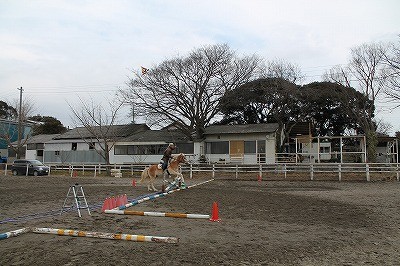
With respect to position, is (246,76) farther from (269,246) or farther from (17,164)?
(269,246)

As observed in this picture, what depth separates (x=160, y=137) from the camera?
37094 millimetres

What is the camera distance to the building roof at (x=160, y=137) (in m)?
36.0

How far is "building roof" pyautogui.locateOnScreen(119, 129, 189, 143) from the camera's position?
36.0 metres

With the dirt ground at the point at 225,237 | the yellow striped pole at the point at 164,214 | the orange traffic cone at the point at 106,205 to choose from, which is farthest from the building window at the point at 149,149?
the yellow striped pole at the point at 164,214

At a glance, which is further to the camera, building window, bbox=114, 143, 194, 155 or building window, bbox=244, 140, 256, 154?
building window, bbox=114, 143, 194, 155

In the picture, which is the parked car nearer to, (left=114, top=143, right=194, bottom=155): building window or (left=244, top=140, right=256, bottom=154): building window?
(left=114, top=143, right=194, bottom=155): building window

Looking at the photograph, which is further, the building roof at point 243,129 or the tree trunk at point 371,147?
the building roof at point 243,129

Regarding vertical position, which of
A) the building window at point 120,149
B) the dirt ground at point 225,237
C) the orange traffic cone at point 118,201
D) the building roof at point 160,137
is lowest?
the dirt ground at point 225,237

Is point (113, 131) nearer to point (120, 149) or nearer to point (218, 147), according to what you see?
point (120, 149)

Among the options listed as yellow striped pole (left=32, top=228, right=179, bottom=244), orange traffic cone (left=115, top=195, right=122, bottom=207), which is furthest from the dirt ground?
orange traffic cone (left=115, top=195, right=122, bottom=207)

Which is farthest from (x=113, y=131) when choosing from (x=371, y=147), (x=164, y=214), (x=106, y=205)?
(x=164, y=214)

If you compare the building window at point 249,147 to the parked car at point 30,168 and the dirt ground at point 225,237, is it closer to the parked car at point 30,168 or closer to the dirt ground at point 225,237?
the parked car at point 30,168

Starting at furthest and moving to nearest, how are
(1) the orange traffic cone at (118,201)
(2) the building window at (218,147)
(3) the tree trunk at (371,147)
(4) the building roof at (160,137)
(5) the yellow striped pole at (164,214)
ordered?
(4) the building roof at (160,137)
(2) the building window at (218,147)
(3) the tree trunk at (371,147)
(1) the orange traffic cone at (118,201)
(5) the yellow striped pole at (164,214)

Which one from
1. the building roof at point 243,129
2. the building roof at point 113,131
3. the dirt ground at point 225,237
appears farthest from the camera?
the building roof at point 113,131
